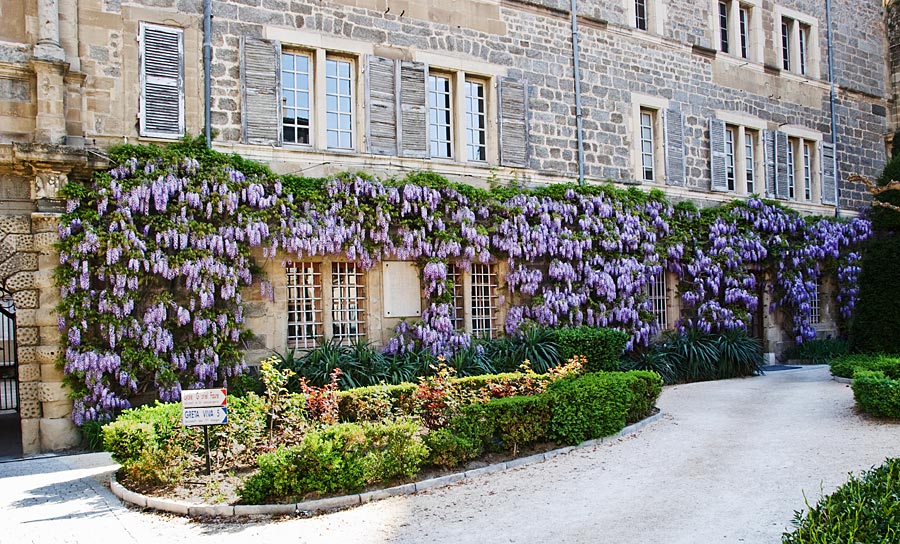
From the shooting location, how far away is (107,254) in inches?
406

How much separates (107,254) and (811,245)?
52.1 feet

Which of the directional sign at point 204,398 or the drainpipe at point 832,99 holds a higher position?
the drainpipe at point 832,99

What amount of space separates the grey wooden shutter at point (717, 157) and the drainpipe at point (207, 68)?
11.5m

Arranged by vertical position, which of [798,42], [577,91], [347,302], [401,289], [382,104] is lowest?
[347,302]

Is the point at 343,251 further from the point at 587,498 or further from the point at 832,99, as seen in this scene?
the point at 832,99

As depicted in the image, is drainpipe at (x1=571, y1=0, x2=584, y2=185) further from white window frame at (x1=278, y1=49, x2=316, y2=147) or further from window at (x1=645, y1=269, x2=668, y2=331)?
white window frame at (x1=278, y1=49, x2=316, y2=147)

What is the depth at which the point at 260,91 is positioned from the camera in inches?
474

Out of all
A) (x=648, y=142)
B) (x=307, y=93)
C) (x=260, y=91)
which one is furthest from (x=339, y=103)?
(x=648, y=142)

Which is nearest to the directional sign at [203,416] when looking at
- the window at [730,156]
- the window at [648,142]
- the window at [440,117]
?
the window at [440,117]

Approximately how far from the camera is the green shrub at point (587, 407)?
9.17 meters

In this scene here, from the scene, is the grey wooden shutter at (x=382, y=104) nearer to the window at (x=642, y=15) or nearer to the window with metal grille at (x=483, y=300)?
the window with metal grille at (x=483, y=300)

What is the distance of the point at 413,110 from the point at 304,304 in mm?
3915

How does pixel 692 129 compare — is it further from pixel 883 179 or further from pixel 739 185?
pixel 883 179

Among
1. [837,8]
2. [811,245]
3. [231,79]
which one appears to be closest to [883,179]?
[811,245]
